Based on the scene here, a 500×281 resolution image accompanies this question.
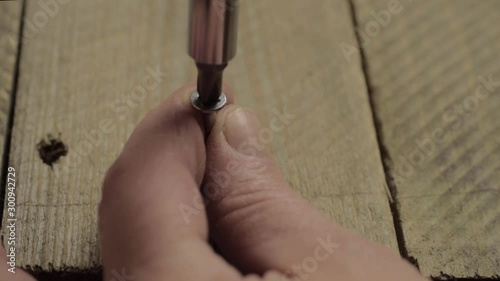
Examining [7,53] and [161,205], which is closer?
[161,205]

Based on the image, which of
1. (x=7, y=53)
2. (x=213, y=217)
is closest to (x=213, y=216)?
(x=213, y=217)

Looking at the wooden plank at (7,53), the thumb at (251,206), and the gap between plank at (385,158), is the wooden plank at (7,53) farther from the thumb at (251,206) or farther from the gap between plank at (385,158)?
the gap between plank at (385,158)

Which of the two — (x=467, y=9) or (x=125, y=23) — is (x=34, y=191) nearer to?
(x=125, y=23)

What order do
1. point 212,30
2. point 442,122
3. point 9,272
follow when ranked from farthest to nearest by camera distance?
point 442,122
point 9,272
point 212,30

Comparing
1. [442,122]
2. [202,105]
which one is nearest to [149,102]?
[202,105]

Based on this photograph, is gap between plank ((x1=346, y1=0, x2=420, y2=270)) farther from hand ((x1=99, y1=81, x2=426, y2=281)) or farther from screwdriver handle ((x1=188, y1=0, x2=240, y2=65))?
screwdriver handle ((x1=188, y1=0, x2=240, y2=65))

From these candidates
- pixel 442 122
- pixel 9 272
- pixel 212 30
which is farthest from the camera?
pixel 442 122

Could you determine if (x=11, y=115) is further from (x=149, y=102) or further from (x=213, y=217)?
(x=213, y=217)

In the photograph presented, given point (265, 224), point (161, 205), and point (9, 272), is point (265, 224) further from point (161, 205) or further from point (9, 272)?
point (9, 272)

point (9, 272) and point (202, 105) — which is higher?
point (202, 105)
